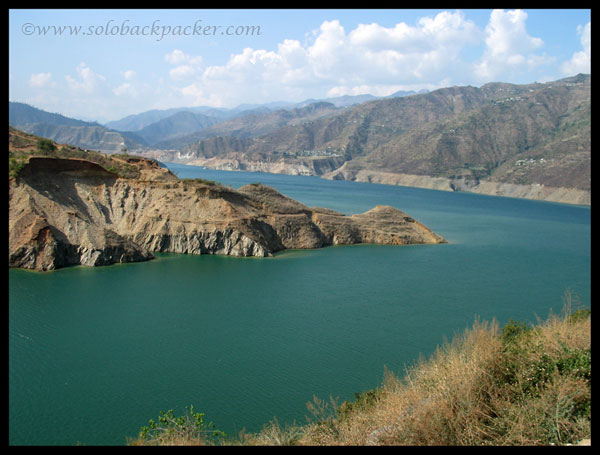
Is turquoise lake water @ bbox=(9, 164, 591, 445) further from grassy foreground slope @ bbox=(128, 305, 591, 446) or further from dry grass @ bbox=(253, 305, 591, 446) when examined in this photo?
dry grass @ bbox=(253, 305, 591, 446)

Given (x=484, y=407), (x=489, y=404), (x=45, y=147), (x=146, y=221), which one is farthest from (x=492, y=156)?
(x=484, y=407)

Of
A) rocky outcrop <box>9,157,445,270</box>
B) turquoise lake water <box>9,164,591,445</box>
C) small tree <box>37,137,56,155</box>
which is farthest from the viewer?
small tree <box>37,137,56,155</box>

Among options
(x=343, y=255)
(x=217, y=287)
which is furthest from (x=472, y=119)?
(x=217, y=287)

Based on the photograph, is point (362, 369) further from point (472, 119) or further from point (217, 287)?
point (472, 119)

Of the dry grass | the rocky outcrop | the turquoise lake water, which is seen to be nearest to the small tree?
the rocky outcrop

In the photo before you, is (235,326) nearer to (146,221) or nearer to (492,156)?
(146,221)

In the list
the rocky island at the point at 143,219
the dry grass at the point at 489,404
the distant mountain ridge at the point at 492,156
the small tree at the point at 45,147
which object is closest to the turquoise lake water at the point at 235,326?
the rocky island at the point at 143,219

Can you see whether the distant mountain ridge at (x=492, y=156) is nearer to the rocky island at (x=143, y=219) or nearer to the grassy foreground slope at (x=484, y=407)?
the rocky island at (x=143, y=219)
